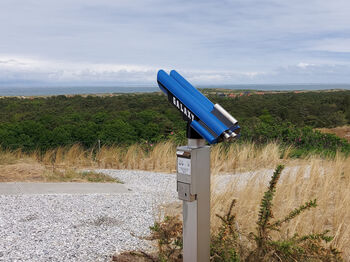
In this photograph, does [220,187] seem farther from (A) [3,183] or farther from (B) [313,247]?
(A) [3,183]

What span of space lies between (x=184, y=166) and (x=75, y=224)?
2.57 meters

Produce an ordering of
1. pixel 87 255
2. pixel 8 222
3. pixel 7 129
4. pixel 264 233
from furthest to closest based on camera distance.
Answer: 1. pixel 7 129
2. pixel 8 222
3. pixel 87 255
4. pixel 264 233

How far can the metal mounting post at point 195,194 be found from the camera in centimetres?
220

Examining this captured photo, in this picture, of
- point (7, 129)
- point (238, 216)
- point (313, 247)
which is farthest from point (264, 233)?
point (7, 129)

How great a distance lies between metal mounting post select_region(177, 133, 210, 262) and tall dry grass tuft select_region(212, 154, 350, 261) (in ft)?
3.79

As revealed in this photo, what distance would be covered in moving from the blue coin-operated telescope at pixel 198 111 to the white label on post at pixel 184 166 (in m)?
0.16

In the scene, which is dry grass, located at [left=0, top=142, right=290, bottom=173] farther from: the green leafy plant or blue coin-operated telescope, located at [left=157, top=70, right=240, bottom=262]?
blue coin-operated telescope, located at [left=157, top=70, right=240, bottom=262]

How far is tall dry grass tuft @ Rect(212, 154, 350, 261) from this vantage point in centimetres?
357

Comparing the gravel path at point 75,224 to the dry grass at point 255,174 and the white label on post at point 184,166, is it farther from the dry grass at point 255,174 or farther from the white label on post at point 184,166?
the white label on post at point 184,166

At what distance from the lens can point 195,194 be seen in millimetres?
2240

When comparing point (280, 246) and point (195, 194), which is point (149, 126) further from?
point (195, 194)

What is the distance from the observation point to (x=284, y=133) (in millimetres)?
11031

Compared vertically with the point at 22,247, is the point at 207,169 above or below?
above

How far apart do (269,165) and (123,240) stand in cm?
471
